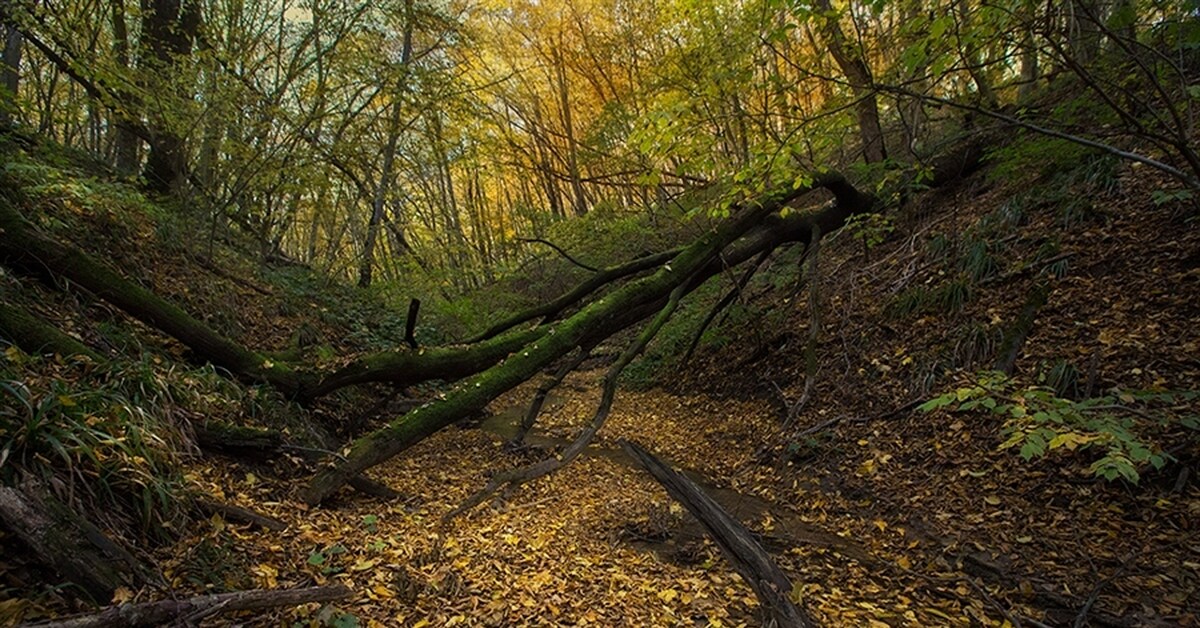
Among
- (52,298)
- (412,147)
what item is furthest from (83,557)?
(412,147)

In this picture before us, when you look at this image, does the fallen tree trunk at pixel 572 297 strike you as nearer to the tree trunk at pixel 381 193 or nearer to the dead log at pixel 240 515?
the dead log at pixel 240 515

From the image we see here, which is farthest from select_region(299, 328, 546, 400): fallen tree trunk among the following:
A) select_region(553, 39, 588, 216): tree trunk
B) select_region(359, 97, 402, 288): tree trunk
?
select_region(553, 39, 588, 216): tree trunk

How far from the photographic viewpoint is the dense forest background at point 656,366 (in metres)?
2.57

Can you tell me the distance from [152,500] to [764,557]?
328cm

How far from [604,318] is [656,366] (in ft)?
11.7

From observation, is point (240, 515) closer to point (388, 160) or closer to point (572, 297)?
point (572, 297)

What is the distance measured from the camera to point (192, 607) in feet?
6.48

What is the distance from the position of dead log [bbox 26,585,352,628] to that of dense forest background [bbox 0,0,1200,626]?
0.05 feet

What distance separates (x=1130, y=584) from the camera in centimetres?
279

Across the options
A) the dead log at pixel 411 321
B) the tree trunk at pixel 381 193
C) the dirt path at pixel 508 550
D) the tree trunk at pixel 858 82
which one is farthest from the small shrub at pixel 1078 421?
the tree trunk at pixel 381 193

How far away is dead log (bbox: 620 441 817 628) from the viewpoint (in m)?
2.70

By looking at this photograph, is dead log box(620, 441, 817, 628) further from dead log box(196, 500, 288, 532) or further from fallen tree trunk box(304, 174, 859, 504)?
dead log box(196, 500, 288, 532)

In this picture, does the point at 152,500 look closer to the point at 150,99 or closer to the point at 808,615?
the point at 808,615

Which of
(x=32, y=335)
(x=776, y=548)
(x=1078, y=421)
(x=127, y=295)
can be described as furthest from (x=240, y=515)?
(x=1078, y=421)
